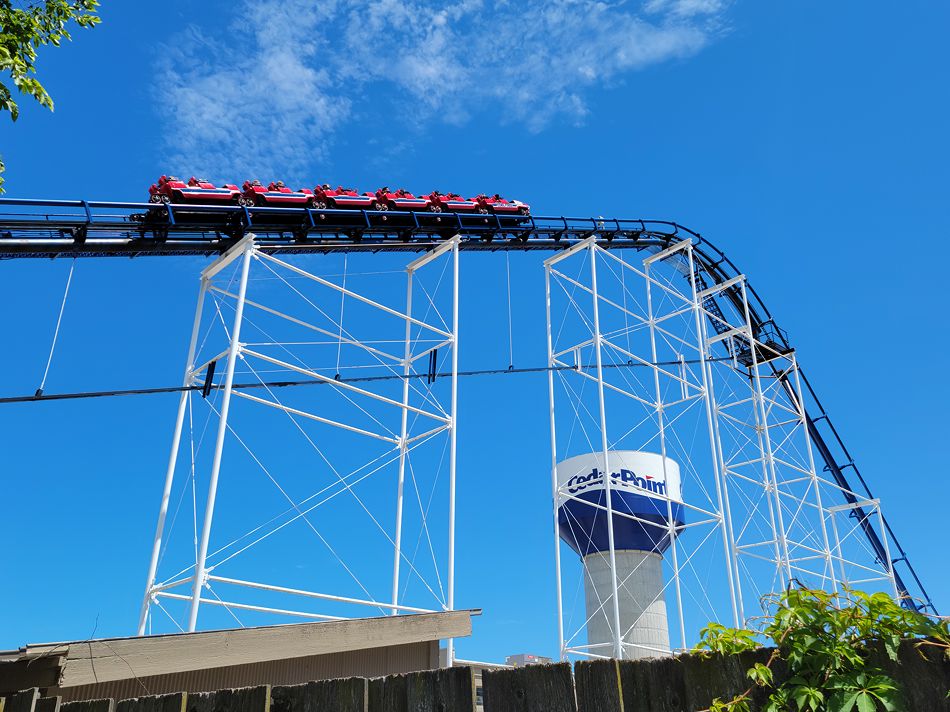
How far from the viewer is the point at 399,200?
20391 mm

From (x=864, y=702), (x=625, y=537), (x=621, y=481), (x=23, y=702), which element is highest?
(x=621, y=481)

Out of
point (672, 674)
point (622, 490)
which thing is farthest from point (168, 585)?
point (622, 490)

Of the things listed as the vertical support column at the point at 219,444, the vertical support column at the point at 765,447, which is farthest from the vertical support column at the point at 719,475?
the vertical support column at the point at 219,444

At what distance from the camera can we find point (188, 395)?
1562cm

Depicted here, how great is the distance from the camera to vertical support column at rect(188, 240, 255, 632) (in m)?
11.9

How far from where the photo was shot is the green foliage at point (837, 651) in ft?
8.88

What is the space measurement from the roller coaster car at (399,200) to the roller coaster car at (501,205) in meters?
2.07

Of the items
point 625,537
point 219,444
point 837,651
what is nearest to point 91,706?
point 837,651

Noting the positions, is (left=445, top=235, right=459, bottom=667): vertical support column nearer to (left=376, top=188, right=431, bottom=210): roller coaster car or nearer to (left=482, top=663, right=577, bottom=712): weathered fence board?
(left=376, top=188, right=431, bottom=210): roller coaster car

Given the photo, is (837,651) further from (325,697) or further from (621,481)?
(621,481)

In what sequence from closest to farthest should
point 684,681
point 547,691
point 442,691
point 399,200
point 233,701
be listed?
point 684,681 < point 547,691 < point 442,691 < point 233,701 < point 399,200

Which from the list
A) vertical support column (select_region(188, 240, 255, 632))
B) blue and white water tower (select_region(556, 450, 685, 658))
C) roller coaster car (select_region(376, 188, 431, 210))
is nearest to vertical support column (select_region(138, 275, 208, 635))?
vertical support column (select_region(188, 240, 255, 632))

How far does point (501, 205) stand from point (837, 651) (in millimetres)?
20803

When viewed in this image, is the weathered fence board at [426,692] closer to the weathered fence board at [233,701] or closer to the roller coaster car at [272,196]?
the weathered fence board at [233,701]
